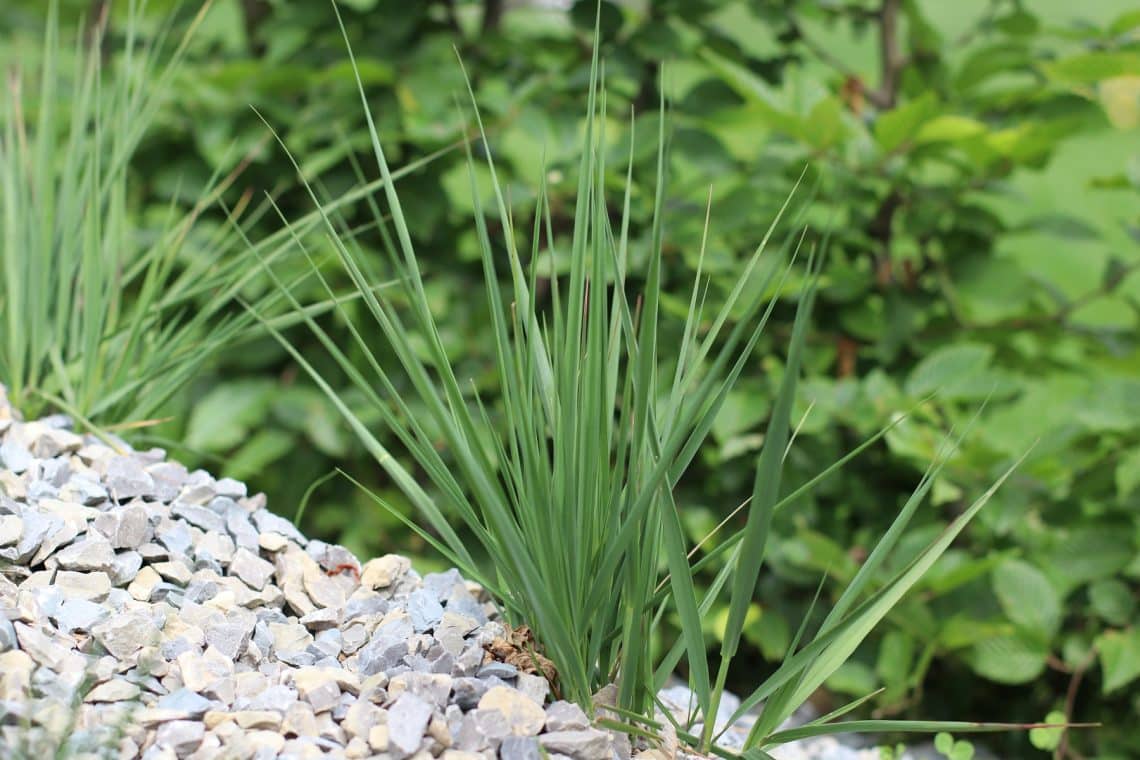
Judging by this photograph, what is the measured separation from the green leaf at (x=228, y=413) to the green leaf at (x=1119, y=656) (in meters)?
1.69

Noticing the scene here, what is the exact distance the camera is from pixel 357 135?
98.7 inches

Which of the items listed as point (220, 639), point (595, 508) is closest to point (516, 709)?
point (595, 508)

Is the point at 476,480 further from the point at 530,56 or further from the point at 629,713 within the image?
the point at 530,56

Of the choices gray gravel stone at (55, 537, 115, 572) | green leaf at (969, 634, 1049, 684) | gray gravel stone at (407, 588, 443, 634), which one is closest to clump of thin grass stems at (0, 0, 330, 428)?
gray gravel stone at (55, 537, 115, 572)

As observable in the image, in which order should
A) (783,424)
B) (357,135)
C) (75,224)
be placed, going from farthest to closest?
(357,135) → (75,224) → (783,424)

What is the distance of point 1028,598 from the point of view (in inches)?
84.5

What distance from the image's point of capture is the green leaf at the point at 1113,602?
217 cm

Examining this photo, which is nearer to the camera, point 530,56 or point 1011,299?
point 1011,299

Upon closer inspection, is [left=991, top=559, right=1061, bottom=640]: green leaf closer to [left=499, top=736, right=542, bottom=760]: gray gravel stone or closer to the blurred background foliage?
the blurred background foliage

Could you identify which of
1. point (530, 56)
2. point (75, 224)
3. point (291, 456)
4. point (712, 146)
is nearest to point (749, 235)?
point (712, 146)

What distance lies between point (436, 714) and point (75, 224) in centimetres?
104

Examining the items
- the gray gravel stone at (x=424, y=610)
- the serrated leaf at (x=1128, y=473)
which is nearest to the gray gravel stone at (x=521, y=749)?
the gray gravel stone at (x=424, y=610)

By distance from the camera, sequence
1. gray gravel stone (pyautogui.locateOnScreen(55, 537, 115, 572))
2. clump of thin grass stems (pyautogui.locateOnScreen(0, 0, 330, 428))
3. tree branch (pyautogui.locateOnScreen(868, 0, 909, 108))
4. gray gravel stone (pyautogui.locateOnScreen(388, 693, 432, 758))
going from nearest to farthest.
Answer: gray gravel stone (pyautogui.locateOnScreen(388, 693, 432, 758)), gray gravel stone (pyautogui.locateOnScreen(55, 537, 115, 572)), clump of thin grass stems (pyautogui.locateOnScreen(0, 0, 330, 428)), tree branch (pyautogui.locateOnScreen(868, 0, 909, 108))

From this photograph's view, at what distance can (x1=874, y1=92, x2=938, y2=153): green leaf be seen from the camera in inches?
81.0
